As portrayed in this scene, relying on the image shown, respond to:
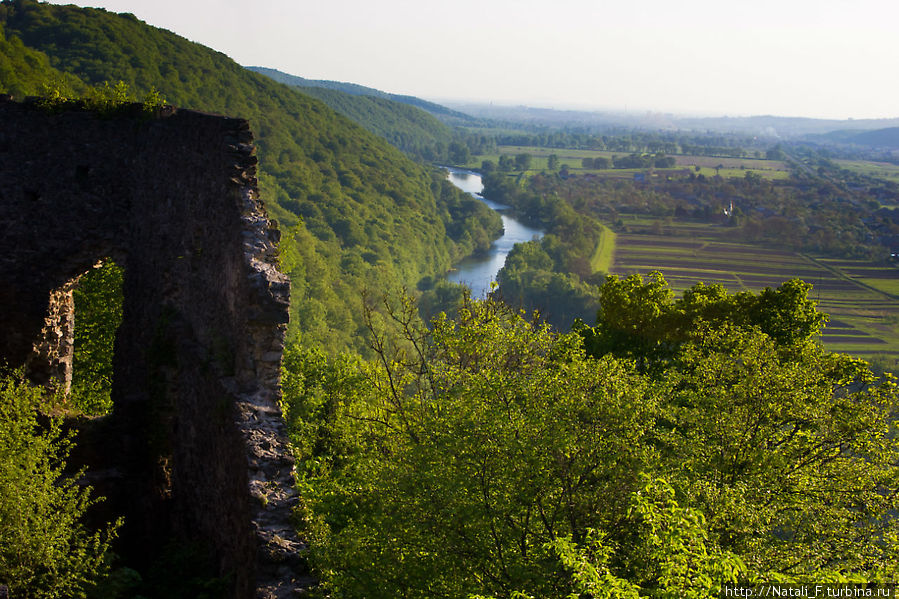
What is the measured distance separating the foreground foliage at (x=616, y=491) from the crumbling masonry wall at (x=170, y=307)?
4.59 ft

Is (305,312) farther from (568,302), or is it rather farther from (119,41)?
(119,41)

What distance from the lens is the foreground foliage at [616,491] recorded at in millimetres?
7666

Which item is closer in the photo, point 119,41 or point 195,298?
point 195,298

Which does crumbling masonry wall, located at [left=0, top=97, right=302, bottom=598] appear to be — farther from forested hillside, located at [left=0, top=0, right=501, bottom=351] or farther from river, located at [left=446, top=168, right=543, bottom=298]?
river, located at [left=446, top=168, right=543, bottom=298]

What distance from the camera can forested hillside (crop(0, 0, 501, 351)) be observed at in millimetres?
60875

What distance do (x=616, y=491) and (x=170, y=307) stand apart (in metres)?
8.02

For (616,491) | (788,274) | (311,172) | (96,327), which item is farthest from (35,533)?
(788,274)

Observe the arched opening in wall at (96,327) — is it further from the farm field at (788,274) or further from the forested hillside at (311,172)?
the farm field at (788,274)

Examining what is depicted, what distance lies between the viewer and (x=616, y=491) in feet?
29.7

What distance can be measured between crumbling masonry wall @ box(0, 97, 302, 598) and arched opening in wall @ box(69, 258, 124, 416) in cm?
372

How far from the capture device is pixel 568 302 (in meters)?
75.1

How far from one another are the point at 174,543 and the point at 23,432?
2934mm

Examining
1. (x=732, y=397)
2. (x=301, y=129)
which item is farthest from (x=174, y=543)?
(x=301, y=129)

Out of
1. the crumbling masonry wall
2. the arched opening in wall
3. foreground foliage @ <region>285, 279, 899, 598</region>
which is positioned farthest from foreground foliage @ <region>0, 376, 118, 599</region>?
the arched opening in wall
